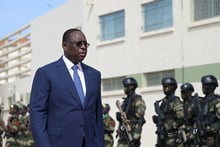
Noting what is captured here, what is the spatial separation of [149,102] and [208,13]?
332 centimetres

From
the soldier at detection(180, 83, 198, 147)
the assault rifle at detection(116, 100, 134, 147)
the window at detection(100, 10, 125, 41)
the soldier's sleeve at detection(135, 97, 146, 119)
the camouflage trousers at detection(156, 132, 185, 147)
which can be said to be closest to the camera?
the soldier at detection(180, 83, 198, 147)

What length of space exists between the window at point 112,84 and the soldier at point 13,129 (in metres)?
3.87

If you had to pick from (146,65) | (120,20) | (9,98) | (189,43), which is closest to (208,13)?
(189,43)

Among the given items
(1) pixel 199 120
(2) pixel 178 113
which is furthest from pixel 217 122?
(2) pixel 178 113

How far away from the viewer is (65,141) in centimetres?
481

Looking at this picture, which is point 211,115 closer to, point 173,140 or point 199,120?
point 199,120

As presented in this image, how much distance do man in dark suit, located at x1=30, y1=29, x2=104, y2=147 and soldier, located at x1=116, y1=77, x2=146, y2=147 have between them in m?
7.15

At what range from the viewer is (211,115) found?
1016 cm

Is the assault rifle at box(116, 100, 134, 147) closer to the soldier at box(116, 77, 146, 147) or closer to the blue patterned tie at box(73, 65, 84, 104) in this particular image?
the soldier at box(116, 77, 146, 147)

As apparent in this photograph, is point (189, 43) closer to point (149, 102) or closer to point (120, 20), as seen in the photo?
point (149, 102)

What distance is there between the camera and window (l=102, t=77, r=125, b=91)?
1924 cm

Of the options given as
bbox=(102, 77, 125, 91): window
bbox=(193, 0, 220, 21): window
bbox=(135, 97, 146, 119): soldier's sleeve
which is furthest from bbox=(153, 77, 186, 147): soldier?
bbox=(102, 77, 125, 91): window

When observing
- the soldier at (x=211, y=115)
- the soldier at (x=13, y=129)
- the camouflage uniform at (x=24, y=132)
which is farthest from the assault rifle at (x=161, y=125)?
the soldier at (x=13, y=129)

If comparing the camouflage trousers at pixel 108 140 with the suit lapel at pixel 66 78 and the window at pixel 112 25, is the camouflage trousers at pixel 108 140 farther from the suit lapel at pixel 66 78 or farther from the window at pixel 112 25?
the suit lapel at pixel 66 78
